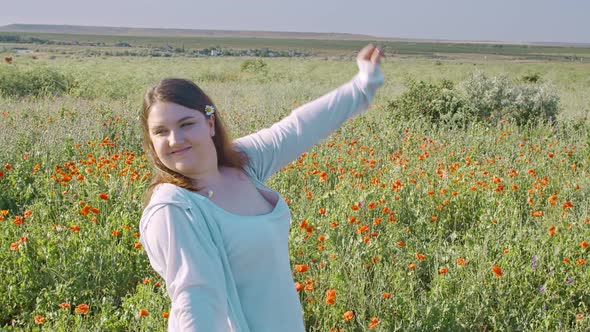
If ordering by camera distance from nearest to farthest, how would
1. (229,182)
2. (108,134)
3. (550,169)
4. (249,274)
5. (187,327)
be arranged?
(187,327), (249,274), (229,182), (550,169), (108,134)

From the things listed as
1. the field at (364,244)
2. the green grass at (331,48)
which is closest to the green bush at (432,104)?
the field at (364,244)

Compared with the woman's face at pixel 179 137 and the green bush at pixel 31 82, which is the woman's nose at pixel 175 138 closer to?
the woman's face at pixel 179 137

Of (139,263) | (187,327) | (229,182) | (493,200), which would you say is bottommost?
(139,263)

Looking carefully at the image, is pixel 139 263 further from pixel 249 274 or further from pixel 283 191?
pixel 249 274

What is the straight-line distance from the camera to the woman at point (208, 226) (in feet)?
4.79

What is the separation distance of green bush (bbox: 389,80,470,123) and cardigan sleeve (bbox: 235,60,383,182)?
721cm

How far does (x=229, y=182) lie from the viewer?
1.83 meters

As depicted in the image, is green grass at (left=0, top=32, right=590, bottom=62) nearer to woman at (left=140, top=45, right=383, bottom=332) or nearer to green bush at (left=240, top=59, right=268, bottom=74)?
green bush at (left=240, top=59, right=268, bottom=74)

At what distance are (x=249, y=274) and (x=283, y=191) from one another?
329cm

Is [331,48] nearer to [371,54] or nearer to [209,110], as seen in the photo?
[371,54]

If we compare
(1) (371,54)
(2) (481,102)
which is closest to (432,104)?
(2) (481,102)

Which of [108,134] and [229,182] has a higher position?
[229,182]

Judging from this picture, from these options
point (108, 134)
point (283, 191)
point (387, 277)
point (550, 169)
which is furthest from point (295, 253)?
point (108, 134)

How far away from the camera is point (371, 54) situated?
2.09 m
